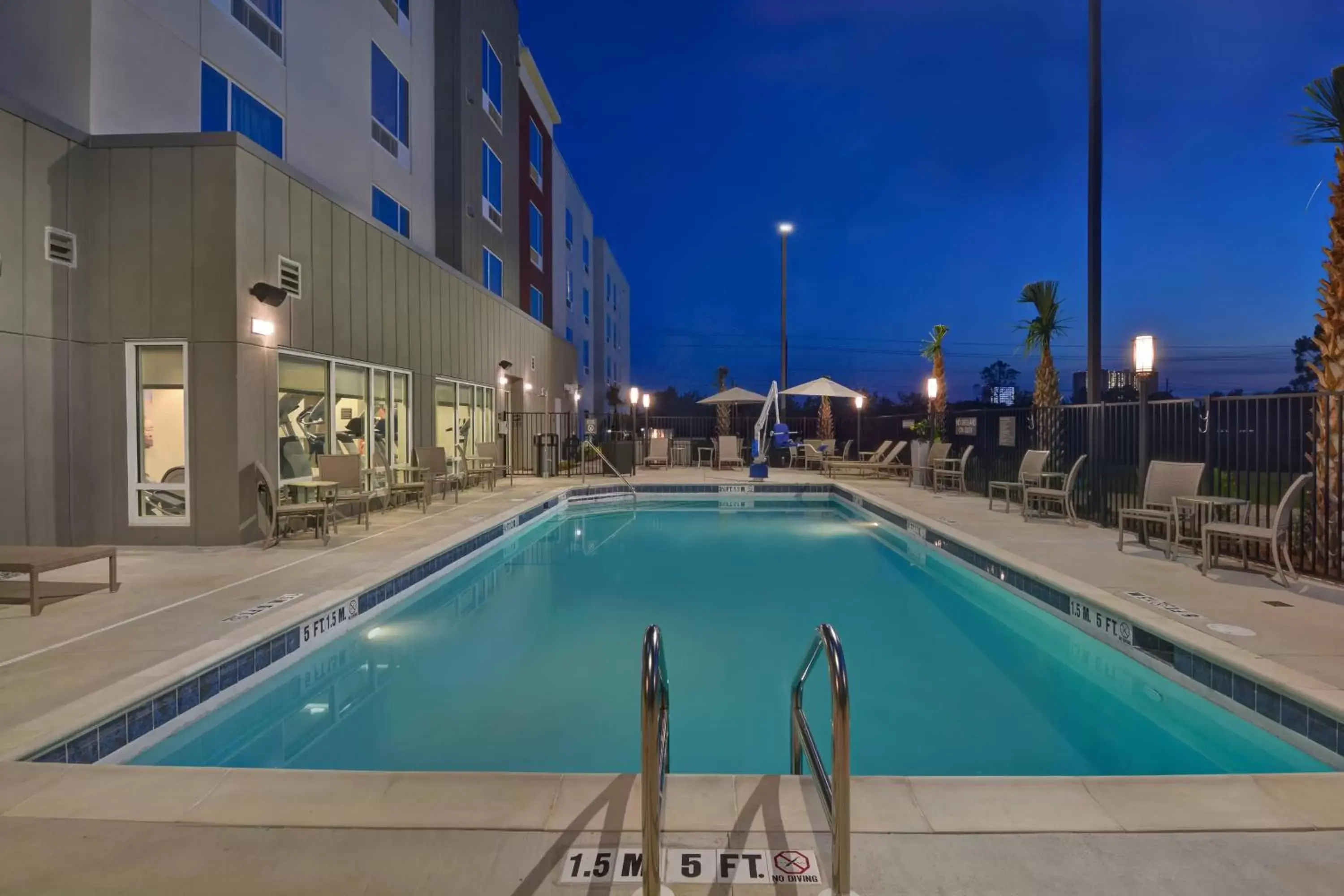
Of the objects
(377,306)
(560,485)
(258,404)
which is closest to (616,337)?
(560,485)

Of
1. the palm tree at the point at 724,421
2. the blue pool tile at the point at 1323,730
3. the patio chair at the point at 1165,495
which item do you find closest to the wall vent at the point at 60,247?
the blue pool tile at the point at 1323,730

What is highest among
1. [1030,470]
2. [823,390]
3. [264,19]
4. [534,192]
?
[534,192]

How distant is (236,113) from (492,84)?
31.0 ft

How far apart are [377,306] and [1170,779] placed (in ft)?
31.2

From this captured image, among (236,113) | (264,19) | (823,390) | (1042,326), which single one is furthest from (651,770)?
(823,390)

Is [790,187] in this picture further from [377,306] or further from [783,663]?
[783,663]

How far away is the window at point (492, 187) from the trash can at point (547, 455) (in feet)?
17.4

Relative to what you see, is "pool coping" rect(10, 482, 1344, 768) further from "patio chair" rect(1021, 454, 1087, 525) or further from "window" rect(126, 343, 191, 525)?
"window" rect(126, 343, 191, 525)

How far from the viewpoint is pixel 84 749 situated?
276 cm

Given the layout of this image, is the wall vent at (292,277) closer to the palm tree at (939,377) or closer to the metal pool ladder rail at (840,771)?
the metal pool ladder rail at (840,771)

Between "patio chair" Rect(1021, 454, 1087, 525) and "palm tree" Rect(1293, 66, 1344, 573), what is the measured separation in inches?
105

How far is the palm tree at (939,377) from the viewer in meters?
15.0

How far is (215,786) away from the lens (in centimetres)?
235

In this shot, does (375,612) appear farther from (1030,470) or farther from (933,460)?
(933,460)
